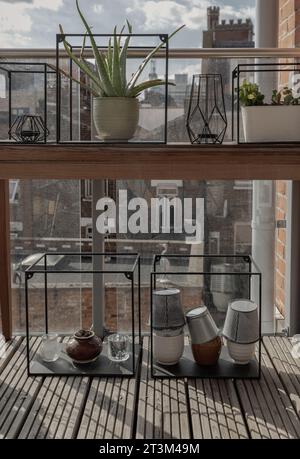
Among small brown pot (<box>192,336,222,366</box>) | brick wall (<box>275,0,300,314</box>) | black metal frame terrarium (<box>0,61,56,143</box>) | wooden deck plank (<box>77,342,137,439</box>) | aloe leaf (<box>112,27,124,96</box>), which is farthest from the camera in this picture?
brick wall (<box>275,0,300,314</box>)

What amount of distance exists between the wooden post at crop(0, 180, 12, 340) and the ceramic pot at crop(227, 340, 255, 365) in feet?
2.58

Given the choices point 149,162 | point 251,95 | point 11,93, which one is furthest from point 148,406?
point 11,93

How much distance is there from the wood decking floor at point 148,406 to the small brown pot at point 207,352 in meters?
0.07

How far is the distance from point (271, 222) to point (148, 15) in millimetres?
914

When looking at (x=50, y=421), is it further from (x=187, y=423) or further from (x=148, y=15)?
(x=148, y=15)

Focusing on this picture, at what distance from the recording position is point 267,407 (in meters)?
1.52

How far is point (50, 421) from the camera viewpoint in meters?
1.43

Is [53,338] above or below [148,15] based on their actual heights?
below

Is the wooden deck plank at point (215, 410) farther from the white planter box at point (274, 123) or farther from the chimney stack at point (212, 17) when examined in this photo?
the chimney stack at point (212, 17)

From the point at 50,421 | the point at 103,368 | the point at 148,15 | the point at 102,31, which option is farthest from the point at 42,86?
the point at 50,421

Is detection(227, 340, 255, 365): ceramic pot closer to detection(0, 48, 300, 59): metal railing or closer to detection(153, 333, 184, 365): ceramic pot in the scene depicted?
detection(153, 333, 184, 365): ceramic pot

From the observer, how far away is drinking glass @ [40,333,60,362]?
5.85 ft

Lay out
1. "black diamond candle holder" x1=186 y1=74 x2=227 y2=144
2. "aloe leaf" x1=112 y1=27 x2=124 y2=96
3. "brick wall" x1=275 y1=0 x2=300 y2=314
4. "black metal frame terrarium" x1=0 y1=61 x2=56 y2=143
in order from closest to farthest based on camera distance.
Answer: "aloe leaf" x1=112 y1=27 x2=124 y2=96, "black metal frame terrarium" x1=0 y1=61 x2=56 y2=143, "black diamond candle holder" x1=186 y1=74 x2=227 y2=144, "brick wall" x1=275 y1=0 x2=300 y2=314

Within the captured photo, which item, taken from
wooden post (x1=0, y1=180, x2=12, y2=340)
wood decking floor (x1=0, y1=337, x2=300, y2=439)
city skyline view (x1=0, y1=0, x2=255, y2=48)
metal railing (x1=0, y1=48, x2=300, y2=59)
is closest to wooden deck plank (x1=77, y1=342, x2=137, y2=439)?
wood decking floor (x1=0, y1=337, x2=300, y2=439)
